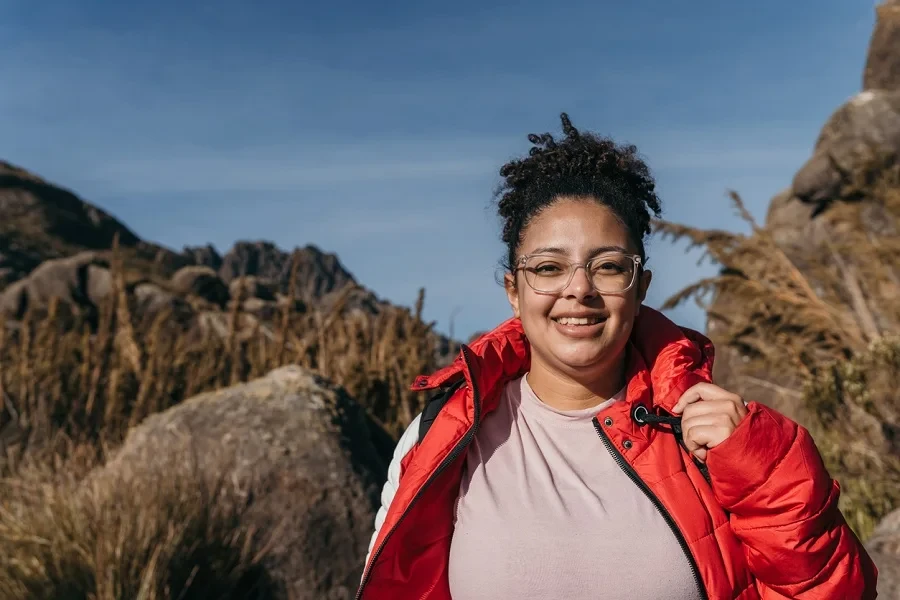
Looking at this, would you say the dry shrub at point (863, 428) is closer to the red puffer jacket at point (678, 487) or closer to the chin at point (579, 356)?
the red puffer jacket at point (678, 487)

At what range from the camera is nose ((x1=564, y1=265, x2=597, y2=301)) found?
7.10ft

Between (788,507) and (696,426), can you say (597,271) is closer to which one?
(696,426)

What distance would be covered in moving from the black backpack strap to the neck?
0.22 metres


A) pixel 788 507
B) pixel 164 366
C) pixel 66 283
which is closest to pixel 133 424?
pixel 164 366

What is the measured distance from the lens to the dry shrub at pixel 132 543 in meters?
3.78

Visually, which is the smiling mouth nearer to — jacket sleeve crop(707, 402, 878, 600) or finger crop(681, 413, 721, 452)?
finger crop(681, 413, 721, 452)

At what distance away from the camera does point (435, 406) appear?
2.37 m

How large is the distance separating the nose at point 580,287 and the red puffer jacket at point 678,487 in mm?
273

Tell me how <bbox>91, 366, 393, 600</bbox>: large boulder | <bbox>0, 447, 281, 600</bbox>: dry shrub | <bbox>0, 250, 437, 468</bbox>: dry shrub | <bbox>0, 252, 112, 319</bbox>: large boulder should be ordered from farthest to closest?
<bbox>0, 252, 112, 319</bbox>: large boulder, <bbox>0, 250, 437, 468</bbox>: dry shrub, <bbox>91, 366, 393, 600</bbox>: large boulder, <bbox>0, 447, 281, 600</bbox>: dry shrub

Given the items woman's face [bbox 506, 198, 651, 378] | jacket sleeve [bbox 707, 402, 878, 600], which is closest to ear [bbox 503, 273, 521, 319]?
woman's face [bbox 506, 198, 651, 378]

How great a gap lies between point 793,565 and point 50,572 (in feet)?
10.8

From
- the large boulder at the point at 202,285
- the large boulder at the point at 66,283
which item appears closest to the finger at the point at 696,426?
the large boulder at the point at 202,285

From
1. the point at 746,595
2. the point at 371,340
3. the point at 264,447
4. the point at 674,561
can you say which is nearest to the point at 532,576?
the point at 674,561

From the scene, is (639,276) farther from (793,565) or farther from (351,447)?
(351,447)
